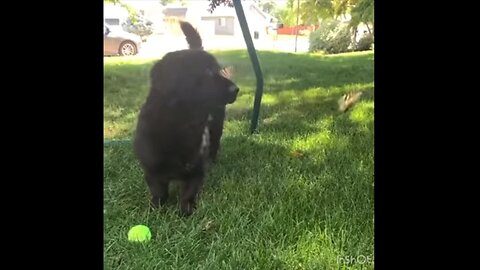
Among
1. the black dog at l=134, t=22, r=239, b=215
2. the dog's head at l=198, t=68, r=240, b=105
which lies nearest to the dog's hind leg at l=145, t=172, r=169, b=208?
the black dog at l=134, t=22, r=239, b=215

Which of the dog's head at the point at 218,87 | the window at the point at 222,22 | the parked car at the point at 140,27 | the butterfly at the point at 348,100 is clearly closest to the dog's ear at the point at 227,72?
the dog's head at the point at 218,87

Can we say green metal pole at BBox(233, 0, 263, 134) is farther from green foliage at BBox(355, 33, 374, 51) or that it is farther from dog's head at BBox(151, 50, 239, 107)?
green foliage at BBox(355, 33, 374, 51)

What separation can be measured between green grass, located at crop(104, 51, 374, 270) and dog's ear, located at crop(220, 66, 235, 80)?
2 cm

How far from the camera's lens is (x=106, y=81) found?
4.49ft

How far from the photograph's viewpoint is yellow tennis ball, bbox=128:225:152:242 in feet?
4.70

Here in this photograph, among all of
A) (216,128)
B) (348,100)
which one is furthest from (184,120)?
(348,100)

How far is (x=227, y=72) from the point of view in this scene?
5.08 feet

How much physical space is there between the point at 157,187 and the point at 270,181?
33 cm

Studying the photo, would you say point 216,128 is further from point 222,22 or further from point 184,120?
point 222,22

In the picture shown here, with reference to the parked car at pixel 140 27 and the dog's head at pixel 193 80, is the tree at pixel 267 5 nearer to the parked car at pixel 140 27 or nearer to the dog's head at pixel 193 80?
the dog's head at pixel 193 80
